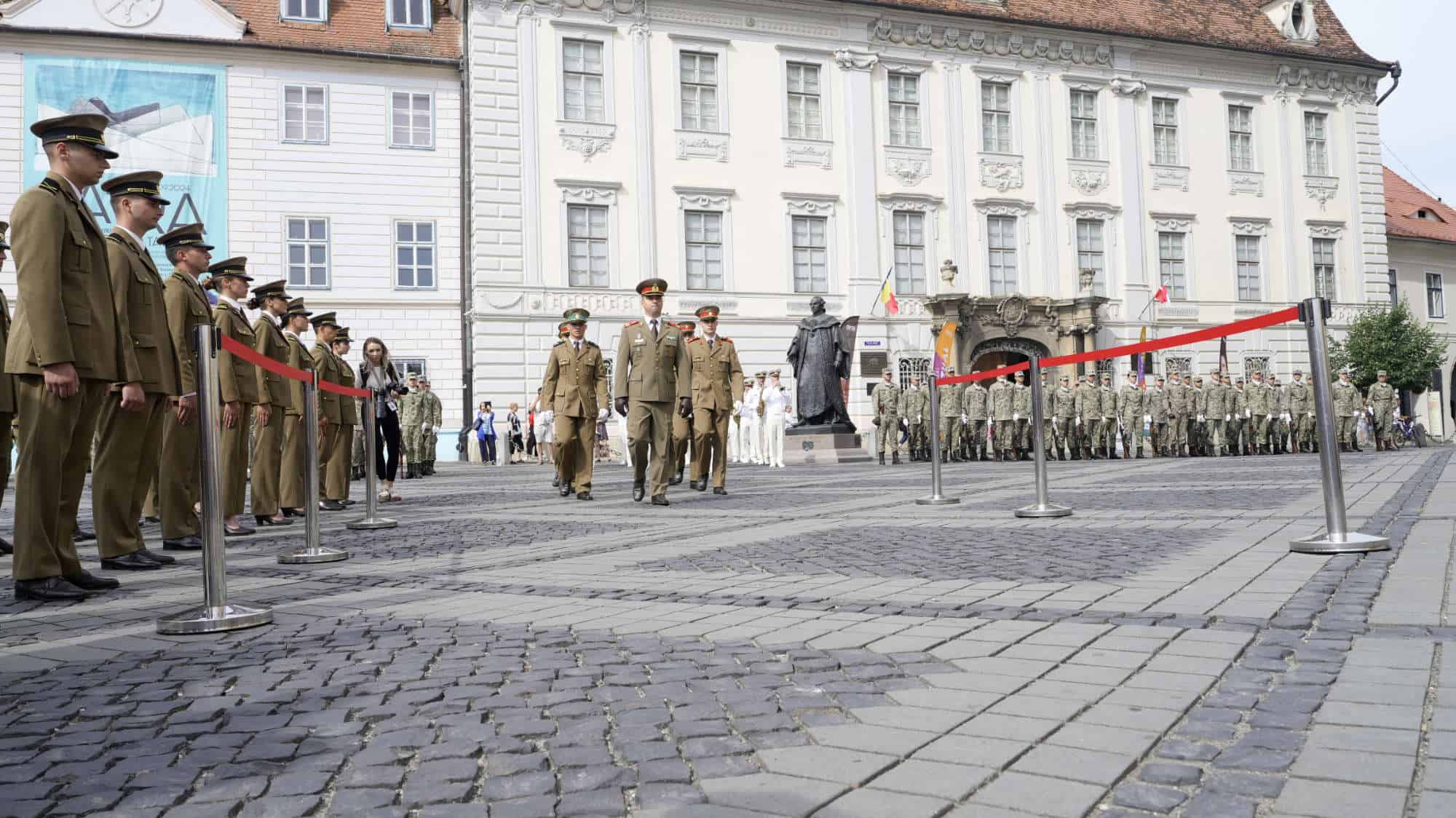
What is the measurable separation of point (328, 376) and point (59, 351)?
670 cm

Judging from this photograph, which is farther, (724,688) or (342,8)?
(342,8)

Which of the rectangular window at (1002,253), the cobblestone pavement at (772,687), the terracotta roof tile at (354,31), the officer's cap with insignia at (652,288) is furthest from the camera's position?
the rectangular window at (1002,253)

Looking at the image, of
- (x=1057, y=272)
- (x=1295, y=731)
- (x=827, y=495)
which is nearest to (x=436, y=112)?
(x=1057, y=272)

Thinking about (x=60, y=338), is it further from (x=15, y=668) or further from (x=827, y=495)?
(x=827, y=495)

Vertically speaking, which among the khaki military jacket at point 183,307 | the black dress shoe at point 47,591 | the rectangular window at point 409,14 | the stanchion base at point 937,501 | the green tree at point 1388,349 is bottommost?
the black dress shoe at point 47,591

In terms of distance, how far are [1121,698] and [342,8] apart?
32052 millimetres

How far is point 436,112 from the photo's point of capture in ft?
99.8

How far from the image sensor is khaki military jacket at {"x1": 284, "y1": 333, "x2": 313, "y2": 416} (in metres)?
10.1

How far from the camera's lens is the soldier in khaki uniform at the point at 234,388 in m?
8.79

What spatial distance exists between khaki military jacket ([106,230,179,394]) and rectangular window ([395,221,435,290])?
2390 centimetres

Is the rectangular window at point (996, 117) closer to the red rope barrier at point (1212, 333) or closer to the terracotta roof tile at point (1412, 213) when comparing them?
the terracotta roof tile at point (1412, 213)

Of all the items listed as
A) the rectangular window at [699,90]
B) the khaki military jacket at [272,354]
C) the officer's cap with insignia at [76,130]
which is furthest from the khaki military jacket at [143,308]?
Answer: the rectangular window at [699,90]

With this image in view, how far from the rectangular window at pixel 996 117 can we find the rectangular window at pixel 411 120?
1500 centimetres

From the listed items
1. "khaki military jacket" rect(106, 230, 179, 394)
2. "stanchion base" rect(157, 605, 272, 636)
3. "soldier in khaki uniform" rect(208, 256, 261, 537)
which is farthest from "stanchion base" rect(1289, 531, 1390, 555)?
"soldier in khaki uniform" rect(208, 256, 261, 537)
